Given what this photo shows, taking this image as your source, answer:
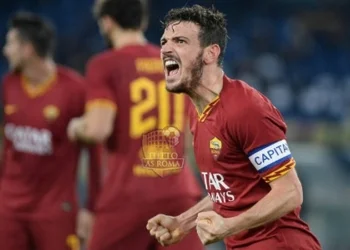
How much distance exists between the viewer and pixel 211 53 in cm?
407

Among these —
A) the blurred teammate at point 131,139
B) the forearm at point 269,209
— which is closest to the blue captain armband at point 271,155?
the forearm at point 269,209

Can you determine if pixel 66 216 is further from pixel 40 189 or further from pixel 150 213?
pixel 150 213

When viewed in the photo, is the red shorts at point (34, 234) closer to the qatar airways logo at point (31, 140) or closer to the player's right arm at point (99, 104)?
the qatar airways logo at point (31, 140)

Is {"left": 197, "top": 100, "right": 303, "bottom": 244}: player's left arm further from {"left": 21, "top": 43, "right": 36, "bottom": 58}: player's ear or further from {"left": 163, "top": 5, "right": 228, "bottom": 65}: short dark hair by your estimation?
{"left": 21, "top": 43, "right": 36, "bottom": 58}: player's ear

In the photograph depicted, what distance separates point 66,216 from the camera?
249 inches

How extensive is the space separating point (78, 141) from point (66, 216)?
51 cm

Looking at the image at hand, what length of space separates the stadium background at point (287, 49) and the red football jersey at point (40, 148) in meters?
6.86

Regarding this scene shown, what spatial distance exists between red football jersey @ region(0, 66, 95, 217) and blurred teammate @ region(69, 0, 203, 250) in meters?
0.67

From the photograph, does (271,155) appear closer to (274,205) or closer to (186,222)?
(274,205)

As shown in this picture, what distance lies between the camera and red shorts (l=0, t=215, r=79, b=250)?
20.2 feet

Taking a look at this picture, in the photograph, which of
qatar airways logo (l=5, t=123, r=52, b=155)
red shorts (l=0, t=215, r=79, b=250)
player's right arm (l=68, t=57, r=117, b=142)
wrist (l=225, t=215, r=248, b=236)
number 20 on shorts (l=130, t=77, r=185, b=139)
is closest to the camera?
wrist (l=225, t=215, r=248, b=236)

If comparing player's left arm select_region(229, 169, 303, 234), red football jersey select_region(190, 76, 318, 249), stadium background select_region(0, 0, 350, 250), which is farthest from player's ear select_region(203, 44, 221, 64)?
stadium background select_region(0, 0, 350, 250)

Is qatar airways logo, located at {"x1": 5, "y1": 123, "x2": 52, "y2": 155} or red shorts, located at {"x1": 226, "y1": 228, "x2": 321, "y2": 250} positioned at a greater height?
qatar airways logo, located at {"x1": 5, "y1": 123, "x2": 52, "y2": 155}

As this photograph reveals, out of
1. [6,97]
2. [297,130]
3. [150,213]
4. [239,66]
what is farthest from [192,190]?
[239,66]
